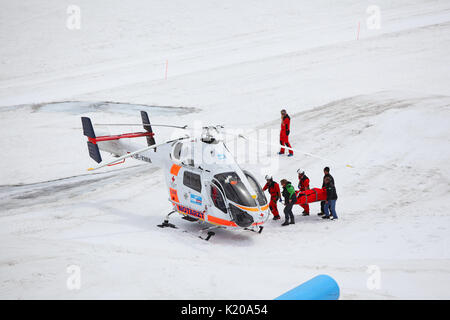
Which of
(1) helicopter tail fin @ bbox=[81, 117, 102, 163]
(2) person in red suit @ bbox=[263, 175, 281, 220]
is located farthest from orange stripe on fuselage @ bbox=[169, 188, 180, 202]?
(1) helicopter tail fin @ bbox=[81, 117, 102, 163]

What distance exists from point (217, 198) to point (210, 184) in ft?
1.33

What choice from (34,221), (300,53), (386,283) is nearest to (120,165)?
(34,221)

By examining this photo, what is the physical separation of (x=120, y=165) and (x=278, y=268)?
35.0 feet

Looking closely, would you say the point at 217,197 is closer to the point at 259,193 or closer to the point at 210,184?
the point at 210,184

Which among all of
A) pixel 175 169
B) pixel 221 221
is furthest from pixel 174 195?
pixel 221 221

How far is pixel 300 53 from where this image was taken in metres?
30.8

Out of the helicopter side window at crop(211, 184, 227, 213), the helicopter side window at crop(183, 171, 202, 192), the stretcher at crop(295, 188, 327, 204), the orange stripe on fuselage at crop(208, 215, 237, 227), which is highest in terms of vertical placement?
the helicopter side window at crop(183, 171, 202, 192)

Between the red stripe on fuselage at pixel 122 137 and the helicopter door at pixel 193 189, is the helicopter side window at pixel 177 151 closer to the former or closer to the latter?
the helicopter door at pixel 193 189

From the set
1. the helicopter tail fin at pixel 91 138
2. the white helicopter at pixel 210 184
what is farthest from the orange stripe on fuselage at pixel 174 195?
the helicopter tail fin at pixel 91 138

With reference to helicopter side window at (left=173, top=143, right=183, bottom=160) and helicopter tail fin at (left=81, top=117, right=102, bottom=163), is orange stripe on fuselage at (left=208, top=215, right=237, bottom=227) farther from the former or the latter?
helicopter tail fin at (left=81, top=117, right=102, bottom=163)

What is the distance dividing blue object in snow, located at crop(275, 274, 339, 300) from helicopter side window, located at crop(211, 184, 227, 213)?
15.3 feet

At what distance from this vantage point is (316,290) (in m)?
5.96

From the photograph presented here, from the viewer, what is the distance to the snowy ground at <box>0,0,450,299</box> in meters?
8.86
